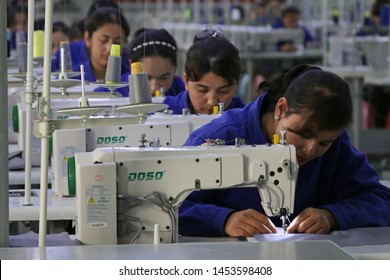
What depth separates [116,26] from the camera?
19.2 ft

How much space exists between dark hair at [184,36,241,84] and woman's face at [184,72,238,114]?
20 millimetres

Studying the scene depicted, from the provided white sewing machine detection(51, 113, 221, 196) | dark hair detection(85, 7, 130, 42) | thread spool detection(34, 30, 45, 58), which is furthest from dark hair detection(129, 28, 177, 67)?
white sewing machine detection(51, 113, 221, 196)

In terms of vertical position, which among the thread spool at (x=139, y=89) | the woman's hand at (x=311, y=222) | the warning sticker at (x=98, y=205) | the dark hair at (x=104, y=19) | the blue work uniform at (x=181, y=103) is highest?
the dark hair at (x=104, y=19)

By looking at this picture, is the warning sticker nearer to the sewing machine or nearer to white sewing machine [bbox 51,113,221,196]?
white sewing machine [bbox 51,113,221,196]

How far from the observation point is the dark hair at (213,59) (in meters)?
4.16

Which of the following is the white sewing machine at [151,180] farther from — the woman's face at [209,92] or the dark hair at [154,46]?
the dark hair at [154,46]

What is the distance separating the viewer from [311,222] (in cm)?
328

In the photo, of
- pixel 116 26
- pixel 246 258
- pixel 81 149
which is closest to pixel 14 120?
pixel 81 149

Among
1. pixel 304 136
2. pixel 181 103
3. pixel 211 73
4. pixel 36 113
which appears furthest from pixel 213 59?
pixel 304 136

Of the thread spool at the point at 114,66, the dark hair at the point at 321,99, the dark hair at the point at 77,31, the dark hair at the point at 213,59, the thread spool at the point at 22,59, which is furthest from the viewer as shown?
the dark hair at the point at 77,31

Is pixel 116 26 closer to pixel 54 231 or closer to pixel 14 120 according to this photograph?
pixel 14 120

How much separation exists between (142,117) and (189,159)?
18 cm

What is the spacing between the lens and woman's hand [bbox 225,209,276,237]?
3189 mm

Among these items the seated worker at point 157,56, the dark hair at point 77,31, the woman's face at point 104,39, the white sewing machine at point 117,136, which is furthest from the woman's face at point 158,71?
the dark hair at point 77,31
